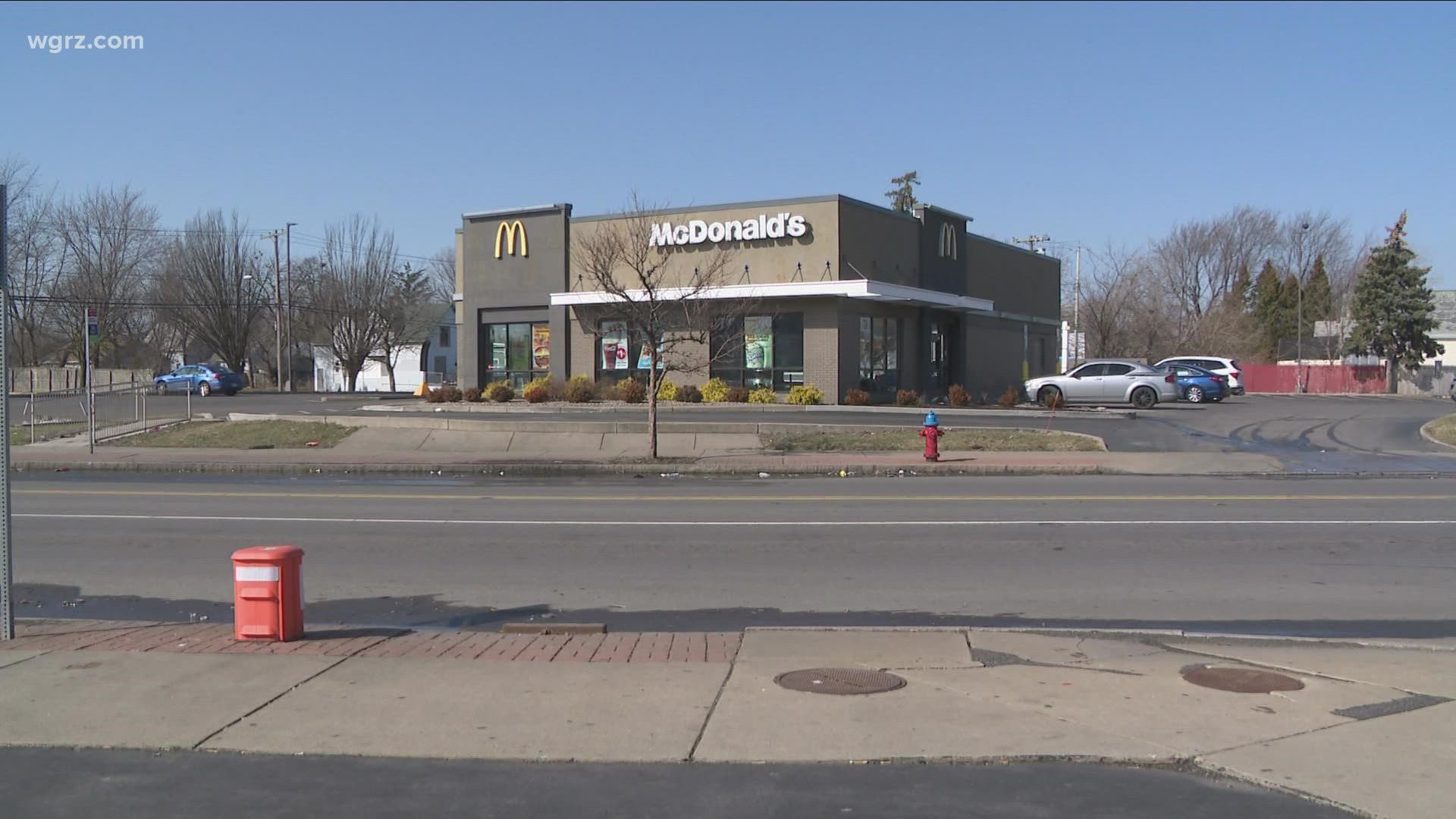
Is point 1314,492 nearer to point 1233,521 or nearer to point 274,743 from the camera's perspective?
point 1233,521

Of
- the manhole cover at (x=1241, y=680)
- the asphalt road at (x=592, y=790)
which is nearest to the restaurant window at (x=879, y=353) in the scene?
the manhole cover at (x=1241, y=680)

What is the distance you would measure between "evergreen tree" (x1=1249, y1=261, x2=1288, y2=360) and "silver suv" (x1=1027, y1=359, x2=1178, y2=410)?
48.2 m

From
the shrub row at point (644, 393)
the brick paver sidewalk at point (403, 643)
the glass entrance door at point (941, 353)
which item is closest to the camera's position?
the brick paver sidewalk at point (403, 643)

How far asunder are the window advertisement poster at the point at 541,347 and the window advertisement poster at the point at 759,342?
737 centimetres

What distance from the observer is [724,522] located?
14.7m

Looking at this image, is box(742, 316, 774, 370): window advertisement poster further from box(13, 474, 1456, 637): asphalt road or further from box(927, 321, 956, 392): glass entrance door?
box(13, 474, 1456, 637): asphalt road

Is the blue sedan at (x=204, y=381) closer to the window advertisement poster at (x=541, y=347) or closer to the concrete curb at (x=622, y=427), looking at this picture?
the window advertisement poster at (x=541, y=347)

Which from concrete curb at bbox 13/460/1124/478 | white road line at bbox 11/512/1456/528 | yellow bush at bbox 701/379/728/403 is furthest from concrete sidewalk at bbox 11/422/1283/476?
yellow bush at bbox 701/379/728/403

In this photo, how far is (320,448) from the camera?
27406mm

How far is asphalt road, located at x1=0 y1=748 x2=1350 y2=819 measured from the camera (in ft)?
16.2

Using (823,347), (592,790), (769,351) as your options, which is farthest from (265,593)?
(769,351)

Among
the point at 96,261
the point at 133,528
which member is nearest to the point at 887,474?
Result: the point at 133,528

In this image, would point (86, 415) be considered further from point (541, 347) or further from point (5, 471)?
point (5, 471)

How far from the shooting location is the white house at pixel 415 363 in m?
75.6
